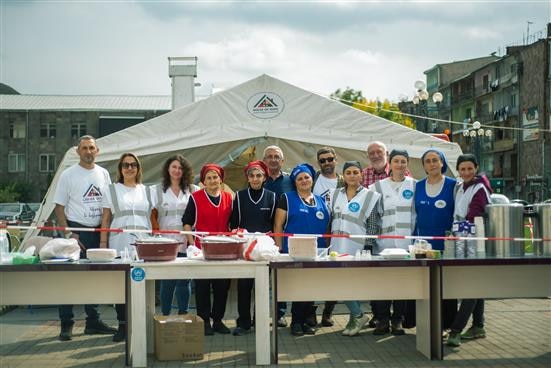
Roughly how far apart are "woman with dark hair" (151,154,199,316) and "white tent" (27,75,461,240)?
94.2 inches

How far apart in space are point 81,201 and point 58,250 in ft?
4.23

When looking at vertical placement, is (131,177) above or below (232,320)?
above

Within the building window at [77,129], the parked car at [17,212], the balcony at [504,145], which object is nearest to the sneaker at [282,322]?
the parked car at [17,212]

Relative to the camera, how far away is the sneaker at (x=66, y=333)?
6.60m

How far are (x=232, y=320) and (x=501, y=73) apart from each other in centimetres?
4931

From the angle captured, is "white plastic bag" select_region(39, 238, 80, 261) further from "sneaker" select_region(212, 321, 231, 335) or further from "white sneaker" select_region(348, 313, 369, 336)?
"white sneaker" select_region(348, 313, 369, 336)

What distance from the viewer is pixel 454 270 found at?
18.5 feet

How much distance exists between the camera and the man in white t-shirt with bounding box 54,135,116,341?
6.65 meters

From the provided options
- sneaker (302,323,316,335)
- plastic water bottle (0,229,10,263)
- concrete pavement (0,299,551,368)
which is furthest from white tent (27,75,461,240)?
plastic water bottle (0,229,10,263)

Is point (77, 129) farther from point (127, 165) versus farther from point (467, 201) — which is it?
point (467, 201)

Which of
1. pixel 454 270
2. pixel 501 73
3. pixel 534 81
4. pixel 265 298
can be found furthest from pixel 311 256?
pixel 501 73

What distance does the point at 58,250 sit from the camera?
5.42m

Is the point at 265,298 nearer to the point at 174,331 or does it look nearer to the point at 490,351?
the point at 174,331

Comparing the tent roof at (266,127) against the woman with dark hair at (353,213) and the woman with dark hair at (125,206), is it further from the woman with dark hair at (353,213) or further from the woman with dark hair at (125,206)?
the woman with dark hair at (353,213)
